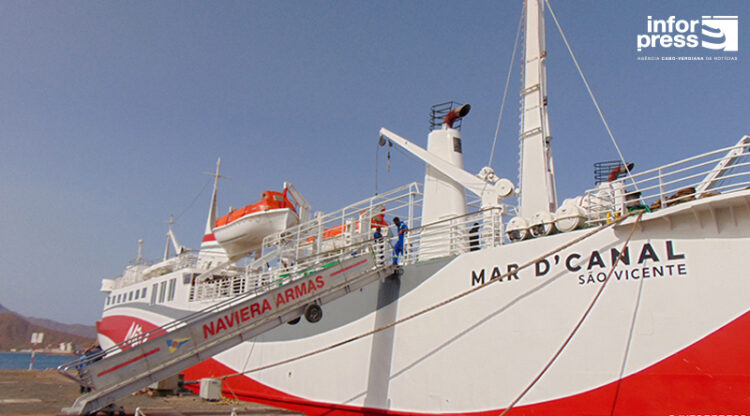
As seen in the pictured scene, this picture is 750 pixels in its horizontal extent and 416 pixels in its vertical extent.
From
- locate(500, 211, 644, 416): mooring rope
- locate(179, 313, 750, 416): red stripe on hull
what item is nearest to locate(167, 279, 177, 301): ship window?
locate(500, 211, 644, 416): mooring rope

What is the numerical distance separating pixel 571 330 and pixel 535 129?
582 centimetres

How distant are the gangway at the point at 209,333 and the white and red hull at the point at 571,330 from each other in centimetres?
143

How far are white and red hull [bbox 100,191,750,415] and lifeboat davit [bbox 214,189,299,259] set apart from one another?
8.01 metres

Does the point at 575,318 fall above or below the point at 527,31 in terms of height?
below

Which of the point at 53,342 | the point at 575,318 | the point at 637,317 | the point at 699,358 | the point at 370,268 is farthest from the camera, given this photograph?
the point at 53,342

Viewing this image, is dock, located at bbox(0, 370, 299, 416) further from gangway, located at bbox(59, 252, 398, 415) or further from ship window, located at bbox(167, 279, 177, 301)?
ship window, located at bbox(167, 279, 177, 301)

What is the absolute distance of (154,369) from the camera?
10.0 meters

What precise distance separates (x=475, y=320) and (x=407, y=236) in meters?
3.36

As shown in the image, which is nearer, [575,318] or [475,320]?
[575,318]

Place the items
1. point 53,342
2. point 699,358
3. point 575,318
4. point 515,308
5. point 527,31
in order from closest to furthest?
point 699,358 → point 575,318 → point 515,308 → point 527,31 → point 53,342

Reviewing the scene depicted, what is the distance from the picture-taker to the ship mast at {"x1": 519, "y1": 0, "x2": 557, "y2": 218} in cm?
1286

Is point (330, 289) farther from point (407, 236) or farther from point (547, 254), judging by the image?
point (547, 254)

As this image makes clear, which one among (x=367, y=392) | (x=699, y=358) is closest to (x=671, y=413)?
(x=699, y=358)

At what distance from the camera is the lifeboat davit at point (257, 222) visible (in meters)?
21.2
